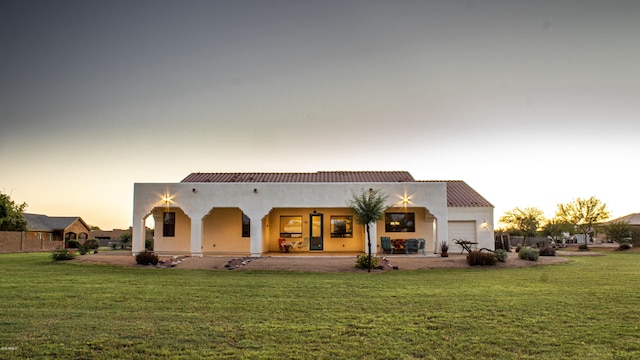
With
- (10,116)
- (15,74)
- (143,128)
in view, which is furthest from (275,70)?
(10,116)

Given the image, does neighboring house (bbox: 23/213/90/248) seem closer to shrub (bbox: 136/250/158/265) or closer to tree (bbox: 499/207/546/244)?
shrub (bbox: 136/250/158/265)

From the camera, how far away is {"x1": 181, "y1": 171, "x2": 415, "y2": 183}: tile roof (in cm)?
2697

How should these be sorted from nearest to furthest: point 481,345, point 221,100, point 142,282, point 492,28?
point 481,345 → point 142,282 → point 492,28 → point 221,100

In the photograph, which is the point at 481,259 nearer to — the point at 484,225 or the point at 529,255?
the point at 529,255

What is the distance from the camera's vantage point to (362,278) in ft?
49.0

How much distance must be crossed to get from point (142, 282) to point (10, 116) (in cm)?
1084

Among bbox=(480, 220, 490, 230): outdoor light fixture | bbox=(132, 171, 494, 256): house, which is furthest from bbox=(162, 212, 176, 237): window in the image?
bbox=(480, 220, 490, 230): outdoor light fixture

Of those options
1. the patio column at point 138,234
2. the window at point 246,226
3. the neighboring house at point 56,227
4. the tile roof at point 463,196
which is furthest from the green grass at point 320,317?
the neighboring house at point 56,227

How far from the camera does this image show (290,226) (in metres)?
24.6

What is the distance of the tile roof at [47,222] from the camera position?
49.6 metres

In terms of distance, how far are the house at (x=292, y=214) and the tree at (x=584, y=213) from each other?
20.1m

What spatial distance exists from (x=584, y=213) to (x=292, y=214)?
99.6ft

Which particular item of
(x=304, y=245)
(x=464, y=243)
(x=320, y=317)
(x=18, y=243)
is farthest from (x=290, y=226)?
(x=18, y=243)

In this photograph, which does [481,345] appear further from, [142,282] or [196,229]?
[196,229]
